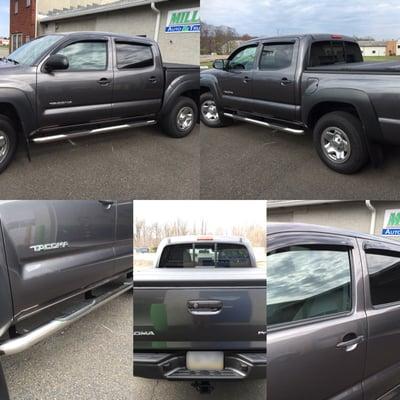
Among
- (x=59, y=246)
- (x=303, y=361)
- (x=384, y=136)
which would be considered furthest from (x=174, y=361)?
(x=384, y=136)

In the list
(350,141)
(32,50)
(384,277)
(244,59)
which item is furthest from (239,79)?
(384,277)

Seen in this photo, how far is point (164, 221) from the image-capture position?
1.71 m

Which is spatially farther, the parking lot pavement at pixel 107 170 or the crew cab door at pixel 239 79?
the crew cab door at pixel 239 79

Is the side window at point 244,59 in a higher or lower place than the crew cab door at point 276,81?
higher

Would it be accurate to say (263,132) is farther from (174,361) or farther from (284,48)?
(174,361)

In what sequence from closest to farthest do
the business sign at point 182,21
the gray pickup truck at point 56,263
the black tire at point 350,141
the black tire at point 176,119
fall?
the gray pickup truck at point 56,263, the black tire at point 350,141, the black tire at point 176,119, the business sign at point 182,21

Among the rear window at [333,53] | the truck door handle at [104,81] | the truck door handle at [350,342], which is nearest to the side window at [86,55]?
the truck door handle at [104,81]

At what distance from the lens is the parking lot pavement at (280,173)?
3.45 metres

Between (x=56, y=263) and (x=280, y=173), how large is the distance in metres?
2.26

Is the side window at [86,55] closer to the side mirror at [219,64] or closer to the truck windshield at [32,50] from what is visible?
the truck windshield at [32,50]

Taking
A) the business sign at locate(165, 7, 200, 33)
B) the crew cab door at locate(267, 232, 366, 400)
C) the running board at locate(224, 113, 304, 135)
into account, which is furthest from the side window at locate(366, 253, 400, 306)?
the business sign at locate(165, 7, 200, 33)

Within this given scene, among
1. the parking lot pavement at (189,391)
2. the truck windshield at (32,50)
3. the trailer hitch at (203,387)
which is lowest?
the parking lot pavement at (189,391)

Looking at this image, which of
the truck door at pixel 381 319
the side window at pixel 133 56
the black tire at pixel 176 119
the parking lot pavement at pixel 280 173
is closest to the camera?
the truck door at pixel 381 319

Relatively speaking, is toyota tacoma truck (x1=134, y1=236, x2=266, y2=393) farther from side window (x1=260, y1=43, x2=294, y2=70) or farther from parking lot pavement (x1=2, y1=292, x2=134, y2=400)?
side window (x1=260, y1=43, x2=294, y2=70)
